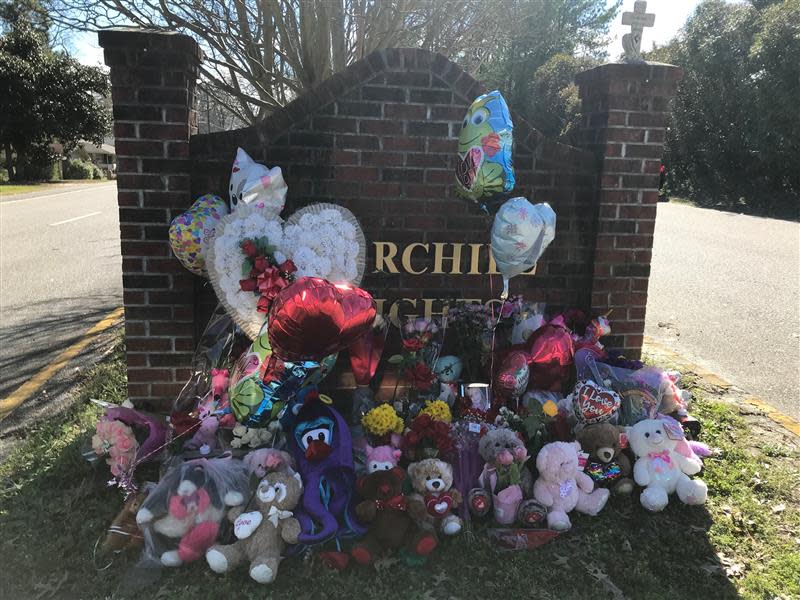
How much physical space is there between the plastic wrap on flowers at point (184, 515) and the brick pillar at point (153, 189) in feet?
3.41

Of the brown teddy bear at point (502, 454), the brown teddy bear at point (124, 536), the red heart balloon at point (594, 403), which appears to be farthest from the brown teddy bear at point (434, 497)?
the brown teddy bear at point (124, 536)

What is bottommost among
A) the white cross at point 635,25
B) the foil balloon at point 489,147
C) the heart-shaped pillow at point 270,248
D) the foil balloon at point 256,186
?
the heart-shaped pillow at point 270,248

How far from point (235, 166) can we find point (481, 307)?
1505 mm

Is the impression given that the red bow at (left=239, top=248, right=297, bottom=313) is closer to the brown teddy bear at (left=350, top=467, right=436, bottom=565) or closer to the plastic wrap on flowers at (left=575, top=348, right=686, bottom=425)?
the brown teddy bear at (left=350, top=467, right=436, bottom=565)

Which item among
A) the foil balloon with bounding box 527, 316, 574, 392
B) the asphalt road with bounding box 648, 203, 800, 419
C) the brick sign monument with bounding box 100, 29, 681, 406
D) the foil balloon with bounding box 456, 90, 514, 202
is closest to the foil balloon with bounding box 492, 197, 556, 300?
the foil balloon with bounding box 456, 90, 514, 202

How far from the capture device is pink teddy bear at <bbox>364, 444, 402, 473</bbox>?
2.80m

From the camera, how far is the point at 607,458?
116 inches

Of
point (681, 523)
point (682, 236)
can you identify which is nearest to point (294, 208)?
point (681, 523)

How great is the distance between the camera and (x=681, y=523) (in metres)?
2.90

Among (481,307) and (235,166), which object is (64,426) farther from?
(481,307)

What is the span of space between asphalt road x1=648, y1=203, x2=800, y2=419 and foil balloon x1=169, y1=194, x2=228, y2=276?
394cm

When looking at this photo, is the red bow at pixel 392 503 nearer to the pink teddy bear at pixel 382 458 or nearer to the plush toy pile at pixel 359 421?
the plush toy pile at pixel 359 421

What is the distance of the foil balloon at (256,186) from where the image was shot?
302 cm

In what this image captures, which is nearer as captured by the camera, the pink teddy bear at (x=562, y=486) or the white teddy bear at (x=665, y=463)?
the pink teddy bear at (x=562, y=486)
